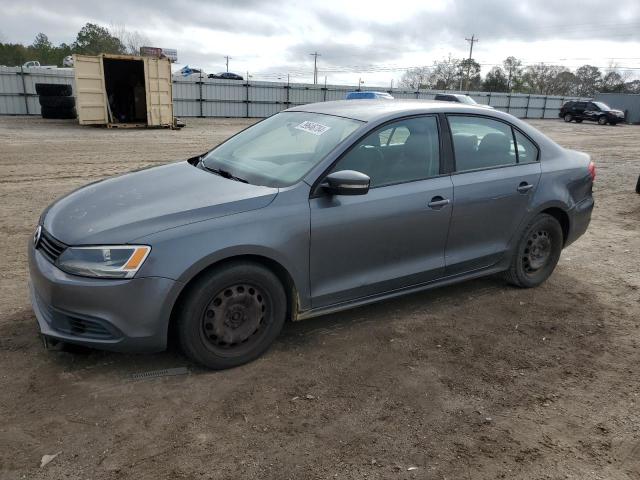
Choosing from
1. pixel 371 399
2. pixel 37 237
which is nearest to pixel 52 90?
pixel 37 237

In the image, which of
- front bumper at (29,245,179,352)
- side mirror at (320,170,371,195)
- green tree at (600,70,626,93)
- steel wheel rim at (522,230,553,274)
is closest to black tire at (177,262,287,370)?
front bumper at (29,245,179,352)

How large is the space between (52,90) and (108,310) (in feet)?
76.8

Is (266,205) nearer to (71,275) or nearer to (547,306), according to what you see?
(71,275)

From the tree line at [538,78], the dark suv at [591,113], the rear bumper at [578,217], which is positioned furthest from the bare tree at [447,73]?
the rear bumper at [578,217]

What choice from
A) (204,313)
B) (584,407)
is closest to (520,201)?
(584,407)

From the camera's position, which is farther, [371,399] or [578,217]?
[578,217]

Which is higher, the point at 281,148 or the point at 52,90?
the point at 52,90

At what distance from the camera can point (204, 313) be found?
321cm

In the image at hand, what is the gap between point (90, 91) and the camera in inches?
775

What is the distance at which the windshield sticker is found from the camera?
13.1ft

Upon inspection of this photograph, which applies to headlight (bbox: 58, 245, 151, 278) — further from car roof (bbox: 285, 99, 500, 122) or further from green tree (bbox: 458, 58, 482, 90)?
green tree (bbox: 458, 58, 482, 90)

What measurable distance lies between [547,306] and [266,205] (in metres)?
2.80

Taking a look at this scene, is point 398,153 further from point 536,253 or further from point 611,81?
point 611,81

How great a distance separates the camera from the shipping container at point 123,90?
63.2 feet
